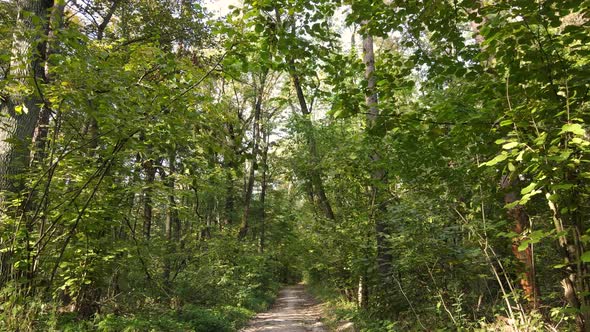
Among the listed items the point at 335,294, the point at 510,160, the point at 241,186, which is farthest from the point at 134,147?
the point at 241,186

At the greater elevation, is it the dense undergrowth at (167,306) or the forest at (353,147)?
the forest at (353,147)

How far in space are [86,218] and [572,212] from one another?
5.76 meters

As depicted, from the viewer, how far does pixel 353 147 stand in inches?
331

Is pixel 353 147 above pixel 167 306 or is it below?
above

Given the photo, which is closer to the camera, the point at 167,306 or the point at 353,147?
the point at 353,147

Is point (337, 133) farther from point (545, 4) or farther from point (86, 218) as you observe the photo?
point (545, 4)

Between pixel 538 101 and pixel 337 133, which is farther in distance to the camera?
pixel 337 133

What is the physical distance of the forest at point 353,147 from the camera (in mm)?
2631

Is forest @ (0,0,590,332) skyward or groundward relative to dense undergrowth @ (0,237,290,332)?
skyward

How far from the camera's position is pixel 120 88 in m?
3.54

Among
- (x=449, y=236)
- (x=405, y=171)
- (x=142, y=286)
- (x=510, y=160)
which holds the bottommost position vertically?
(x=142, y=286)

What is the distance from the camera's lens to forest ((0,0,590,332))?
2631mm

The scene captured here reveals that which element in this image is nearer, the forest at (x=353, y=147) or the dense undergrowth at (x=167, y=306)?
the forest at (x=353, y=147)

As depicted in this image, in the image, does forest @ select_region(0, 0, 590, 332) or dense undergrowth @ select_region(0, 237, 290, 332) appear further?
dense undergrowth @ select_region(0, 237, 290, 332)
